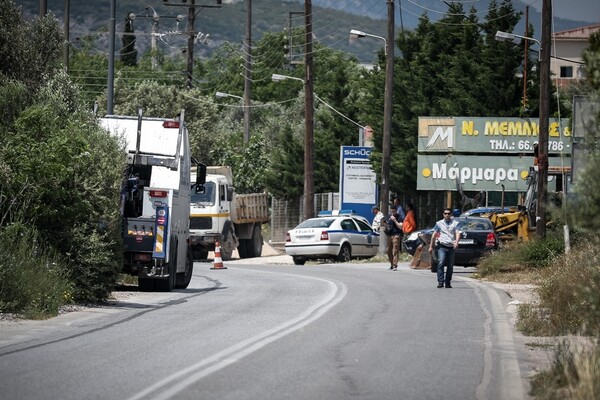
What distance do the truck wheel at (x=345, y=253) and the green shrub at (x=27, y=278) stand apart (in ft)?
75.0

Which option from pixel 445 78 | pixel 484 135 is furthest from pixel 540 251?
pixel 445 78

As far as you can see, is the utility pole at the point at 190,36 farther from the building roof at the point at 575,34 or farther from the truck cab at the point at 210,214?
the building roof at the point at 575,34

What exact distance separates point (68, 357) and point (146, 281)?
1331 centimetres

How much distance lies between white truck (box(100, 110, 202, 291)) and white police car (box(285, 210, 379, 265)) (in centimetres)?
1497

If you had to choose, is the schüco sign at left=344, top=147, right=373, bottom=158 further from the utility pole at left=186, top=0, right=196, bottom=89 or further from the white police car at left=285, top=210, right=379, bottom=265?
the utility pole at left=186, top=0, right=196, bottom=89

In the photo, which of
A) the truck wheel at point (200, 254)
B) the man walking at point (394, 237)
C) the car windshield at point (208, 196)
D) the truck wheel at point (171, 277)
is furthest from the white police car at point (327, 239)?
the truck wheel at point (171, 277)

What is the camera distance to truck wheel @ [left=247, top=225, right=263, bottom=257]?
164ft

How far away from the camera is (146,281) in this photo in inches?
1085

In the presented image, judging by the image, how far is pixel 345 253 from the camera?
1766 inches

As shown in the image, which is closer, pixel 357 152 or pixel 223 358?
pixel 223 358

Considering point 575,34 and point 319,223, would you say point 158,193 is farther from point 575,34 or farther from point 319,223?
point 575,34

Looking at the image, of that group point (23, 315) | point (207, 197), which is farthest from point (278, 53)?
point (23, 315)

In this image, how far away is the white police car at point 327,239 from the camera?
4362 cm

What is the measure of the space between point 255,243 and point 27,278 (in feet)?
98.3
